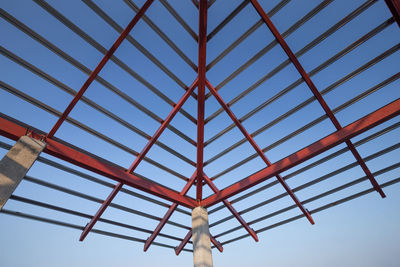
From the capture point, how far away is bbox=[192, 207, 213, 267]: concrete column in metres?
9.61

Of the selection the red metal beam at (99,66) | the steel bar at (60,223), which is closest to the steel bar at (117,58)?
the red metal beam at (99,66)

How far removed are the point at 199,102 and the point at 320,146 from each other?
16.7 ft

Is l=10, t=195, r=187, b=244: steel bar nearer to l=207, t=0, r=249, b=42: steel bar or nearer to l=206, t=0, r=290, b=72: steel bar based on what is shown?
l=206, t=0, r=290, b=72: steel bar

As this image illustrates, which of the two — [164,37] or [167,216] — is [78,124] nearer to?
[164,37]

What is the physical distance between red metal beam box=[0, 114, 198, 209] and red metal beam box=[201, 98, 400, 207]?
265 centimetres

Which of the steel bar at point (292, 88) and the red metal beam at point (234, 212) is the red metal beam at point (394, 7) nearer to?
the steel bar at point (292, 88)

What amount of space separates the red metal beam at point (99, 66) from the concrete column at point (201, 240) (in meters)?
7.31

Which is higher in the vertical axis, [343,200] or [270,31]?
[270,31]

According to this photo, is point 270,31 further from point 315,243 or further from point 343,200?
point 315,243

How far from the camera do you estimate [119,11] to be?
716 cm

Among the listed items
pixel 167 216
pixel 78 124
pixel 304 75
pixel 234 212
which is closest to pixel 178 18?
pixel 304 75

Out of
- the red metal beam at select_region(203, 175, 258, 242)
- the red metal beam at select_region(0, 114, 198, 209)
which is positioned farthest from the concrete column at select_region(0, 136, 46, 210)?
the red metal beam at select_region(203, 175, 258, 242)

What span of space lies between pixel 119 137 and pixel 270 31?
7211 mm

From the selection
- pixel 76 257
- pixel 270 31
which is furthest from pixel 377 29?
pixel 76 257
